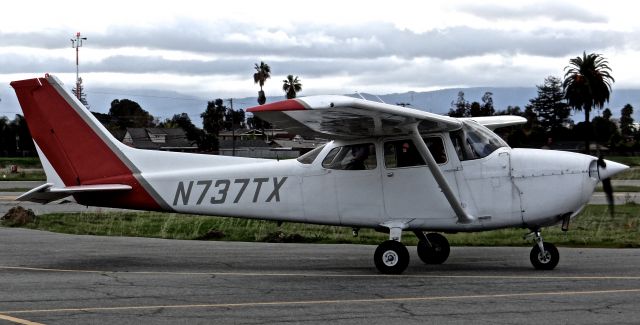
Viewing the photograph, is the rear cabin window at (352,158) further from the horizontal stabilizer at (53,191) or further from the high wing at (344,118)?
the horizontal stabilizer at (53,191)

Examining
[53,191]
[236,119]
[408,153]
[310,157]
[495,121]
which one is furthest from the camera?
[236,119]

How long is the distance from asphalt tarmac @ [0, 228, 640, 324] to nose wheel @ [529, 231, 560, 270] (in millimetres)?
300

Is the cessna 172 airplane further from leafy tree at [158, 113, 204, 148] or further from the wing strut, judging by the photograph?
leafy tree at [158, 113, 204, 148]

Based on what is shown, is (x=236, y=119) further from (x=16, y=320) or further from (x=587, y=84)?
(x=16, y=320)

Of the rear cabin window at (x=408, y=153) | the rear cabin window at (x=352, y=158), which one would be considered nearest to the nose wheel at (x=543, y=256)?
the rear cabin window at (x=408, y=153)

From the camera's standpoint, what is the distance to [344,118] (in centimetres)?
1294

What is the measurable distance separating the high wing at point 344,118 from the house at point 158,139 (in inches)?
3735

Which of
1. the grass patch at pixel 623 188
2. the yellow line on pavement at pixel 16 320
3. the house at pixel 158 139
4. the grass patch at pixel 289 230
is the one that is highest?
the house at pixel 158 139

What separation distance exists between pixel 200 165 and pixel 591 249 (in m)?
7.21

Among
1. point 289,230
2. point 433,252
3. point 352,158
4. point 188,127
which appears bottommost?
point 289,230

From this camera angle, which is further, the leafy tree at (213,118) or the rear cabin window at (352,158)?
the leafy tree at (213,118)

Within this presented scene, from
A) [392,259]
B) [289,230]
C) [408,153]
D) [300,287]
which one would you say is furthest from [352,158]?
[289,230]

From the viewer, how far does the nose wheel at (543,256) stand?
1397cm

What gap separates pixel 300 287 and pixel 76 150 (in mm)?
5251
